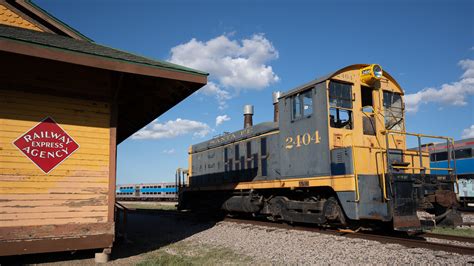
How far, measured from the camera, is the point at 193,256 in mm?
7520

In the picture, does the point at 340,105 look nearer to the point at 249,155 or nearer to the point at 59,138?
the point at 249,155

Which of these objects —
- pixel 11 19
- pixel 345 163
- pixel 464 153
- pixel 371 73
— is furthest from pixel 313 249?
pixel 464 153

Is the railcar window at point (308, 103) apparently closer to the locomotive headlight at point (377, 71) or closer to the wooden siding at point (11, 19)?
the locomotive headlight at point (377, 71)

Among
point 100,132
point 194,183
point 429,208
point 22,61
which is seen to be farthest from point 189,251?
point 194,183

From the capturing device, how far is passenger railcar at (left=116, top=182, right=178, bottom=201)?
35.7m

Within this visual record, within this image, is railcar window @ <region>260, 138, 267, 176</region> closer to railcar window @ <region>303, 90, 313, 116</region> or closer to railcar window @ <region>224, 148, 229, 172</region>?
railcar window @ <region>303, 90, 313, 116</region>

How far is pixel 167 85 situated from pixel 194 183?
31.4 feet

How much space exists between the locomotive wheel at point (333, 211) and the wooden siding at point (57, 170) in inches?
208

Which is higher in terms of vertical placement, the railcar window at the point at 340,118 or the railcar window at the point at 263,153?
the railcar window at the point at 340,118

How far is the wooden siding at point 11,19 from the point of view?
27.5 ft

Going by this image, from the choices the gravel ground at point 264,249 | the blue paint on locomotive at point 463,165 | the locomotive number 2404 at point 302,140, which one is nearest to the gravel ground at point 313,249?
the gravel ground at point 264,249

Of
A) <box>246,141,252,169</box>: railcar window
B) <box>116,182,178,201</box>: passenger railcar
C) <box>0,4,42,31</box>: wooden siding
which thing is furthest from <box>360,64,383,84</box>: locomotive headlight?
<box>116,182,178,201</box>: passenger railcar

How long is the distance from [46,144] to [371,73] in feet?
26.1

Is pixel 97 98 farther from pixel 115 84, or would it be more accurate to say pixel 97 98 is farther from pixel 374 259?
pixel 374 259
